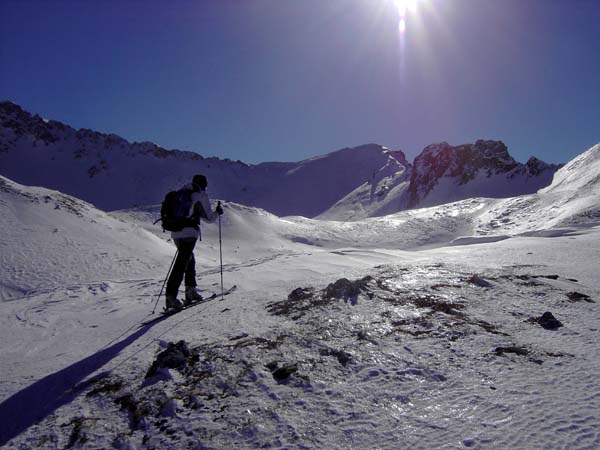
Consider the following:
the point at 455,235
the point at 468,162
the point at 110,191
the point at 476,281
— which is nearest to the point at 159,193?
the point at 110,191

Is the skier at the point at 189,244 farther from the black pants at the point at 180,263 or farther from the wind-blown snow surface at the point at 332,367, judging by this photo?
the wind-blown snow surface at the point at 332,367

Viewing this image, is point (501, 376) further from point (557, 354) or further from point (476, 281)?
point (476, 281)

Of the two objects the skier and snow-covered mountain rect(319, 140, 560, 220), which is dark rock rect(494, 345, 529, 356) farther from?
snow-covered mountain rect(319, 140, 560, 220)

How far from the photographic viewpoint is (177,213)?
20.8ft

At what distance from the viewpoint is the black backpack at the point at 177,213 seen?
634 centimetres

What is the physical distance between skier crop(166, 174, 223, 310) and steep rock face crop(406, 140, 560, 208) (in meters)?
65.8

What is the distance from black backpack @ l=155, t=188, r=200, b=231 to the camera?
6.34 m

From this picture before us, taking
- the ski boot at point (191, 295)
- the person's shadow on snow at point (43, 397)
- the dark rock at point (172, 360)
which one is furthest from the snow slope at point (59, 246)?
the dark rock at point (172, 360)

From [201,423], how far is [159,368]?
0.98 m

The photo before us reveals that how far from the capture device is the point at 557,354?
3.32m

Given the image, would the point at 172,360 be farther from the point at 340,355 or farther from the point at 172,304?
the point at 172,304

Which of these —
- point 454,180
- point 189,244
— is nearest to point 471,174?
point 454,180

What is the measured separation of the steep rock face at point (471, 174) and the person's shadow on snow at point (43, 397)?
2702 inches

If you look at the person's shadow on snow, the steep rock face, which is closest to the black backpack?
the person's shadow on snow
